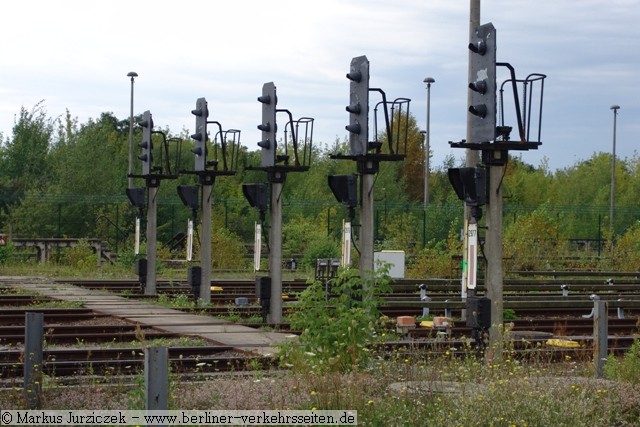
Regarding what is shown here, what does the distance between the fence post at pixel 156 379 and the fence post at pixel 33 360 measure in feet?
10.6

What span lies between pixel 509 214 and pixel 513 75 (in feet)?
141

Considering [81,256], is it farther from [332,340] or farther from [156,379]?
[156,379]

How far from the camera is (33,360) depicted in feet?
34.4

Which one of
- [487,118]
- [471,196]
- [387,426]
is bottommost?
[387,426]

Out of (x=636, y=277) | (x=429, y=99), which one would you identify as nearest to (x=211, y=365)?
(x=636, y=277)

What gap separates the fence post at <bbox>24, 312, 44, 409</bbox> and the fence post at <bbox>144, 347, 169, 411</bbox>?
3227 millimetres

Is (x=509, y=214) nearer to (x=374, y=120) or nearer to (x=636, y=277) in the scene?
(x=636, y=277)

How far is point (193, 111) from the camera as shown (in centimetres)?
2409

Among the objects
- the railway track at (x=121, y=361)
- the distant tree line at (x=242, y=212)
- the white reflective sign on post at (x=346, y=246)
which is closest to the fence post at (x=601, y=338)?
the railway track at (x=121, y=361)

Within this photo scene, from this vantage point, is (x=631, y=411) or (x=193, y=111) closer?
(x=631, y=411)

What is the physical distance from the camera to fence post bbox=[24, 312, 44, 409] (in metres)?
10.4

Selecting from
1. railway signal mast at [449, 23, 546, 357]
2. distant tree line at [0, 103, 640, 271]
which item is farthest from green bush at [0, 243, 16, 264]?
railway signal mast at [449, 23, 546, 357]

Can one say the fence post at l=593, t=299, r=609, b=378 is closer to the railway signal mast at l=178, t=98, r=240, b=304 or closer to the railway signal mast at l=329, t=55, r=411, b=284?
the railway signal mast at l=329, t=55, r=411, b=284
